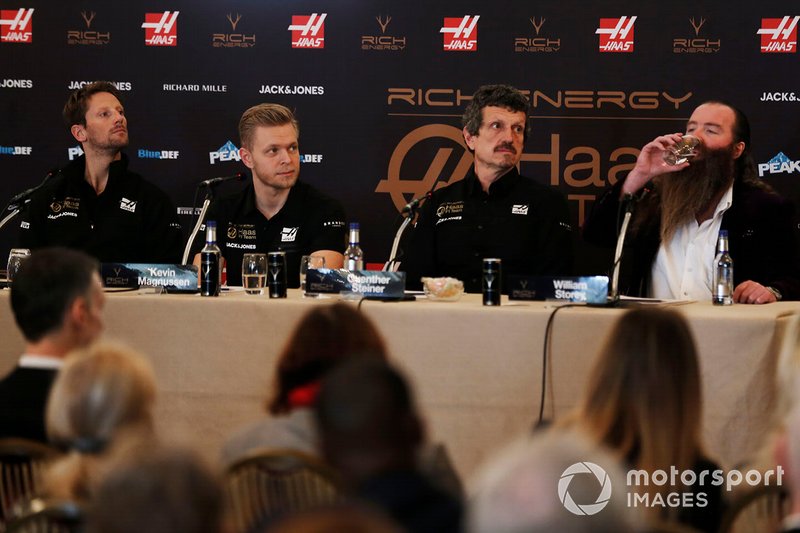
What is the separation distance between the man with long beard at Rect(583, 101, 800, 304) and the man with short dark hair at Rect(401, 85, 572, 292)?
23cm

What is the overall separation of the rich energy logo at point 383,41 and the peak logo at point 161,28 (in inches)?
38.2

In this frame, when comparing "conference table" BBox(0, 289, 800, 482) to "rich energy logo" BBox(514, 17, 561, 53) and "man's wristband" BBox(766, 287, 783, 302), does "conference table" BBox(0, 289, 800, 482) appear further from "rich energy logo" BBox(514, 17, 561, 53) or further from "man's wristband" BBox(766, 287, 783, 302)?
"rich energy logo" BBox(514, 17, 561, 53)

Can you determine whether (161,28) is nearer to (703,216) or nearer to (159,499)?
(703,216)

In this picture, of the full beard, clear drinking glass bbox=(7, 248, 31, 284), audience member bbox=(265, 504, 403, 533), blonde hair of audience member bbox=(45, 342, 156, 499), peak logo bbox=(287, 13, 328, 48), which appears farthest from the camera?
peak logo bbox=(287, 13, 328, 48)

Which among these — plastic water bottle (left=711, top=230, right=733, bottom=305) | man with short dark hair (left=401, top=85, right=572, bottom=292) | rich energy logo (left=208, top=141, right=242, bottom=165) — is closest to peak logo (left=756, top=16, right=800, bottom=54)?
man with short dark hair (left=401, top=85, right=572, bottom=292)

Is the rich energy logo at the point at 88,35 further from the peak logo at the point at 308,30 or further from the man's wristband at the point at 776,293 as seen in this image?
the man's wristband at the point at 776,293

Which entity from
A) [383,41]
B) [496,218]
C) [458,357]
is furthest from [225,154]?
[458,357]

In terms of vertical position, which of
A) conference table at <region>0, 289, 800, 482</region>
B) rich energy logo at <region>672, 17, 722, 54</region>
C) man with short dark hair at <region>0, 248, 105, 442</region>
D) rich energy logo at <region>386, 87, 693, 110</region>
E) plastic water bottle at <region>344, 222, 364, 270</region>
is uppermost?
rich energy logo at <region>672, 17, 722, 54</region>

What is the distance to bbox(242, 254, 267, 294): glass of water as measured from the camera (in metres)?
3.58

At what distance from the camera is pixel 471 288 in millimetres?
4238

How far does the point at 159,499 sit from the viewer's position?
3.76ft

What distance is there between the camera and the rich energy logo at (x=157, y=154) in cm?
A: 522

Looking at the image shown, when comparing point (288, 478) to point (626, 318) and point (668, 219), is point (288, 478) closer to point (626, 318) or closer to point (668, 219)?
point (626, 318)

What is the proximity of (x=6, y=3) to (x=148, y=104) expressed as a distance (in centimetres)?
93
